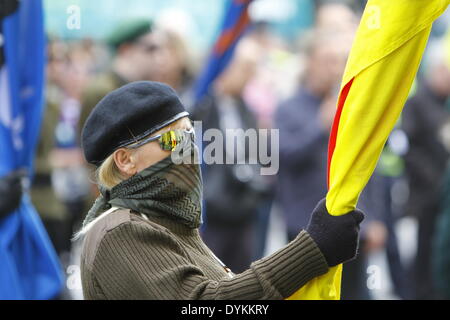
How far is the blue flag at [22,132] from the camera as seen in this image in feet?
18.1

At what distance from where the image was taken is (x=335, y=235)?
126 inches

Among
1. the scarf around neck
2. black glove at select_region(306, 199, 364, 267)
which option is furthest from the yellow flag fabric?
the scarf around neck

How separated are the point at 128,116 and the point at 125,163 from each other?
7.6 inches

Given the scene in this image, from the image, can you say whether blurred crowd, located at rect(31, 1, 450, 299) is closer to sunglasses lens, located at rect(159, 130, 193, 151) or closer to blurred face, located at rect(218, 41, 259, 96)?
blurred face, located at rect(218, 41, 259, 96)

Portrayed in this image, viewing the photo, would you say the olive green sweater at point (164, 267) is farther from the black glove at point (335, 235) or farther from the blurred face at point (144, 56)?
the blurred face at point (144, 56)

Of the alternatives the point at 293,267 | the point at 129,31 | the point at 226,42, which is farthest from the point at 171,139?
the point at 129,31

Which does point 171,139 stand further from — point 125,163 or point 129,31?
point 129,31

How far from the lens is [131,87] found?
3.52 m

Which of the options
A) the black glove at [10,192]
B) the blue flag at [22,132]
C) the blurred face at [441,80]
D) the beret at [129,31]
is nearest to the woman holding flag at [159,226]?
the blue flag at [22,132]

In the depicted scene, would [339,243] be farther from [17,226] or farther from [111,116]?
[17,226]

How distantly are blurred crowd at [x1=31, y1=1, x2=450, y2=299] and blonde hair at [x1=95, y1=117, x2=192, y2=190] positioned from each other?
11.1 ft

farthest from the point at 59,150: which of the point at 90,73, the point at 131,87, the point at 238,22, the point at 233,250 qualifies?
the point at 131,87

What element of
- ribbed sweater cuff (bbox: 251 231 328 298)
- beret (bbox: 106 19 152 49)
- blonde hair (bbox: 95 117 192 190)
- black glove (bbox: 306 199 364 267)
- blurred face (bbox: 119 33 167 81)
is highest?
beret (bbox: 106 19 152 49)

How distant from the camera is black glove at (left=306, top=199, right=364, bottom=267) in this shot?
10.5 feet
